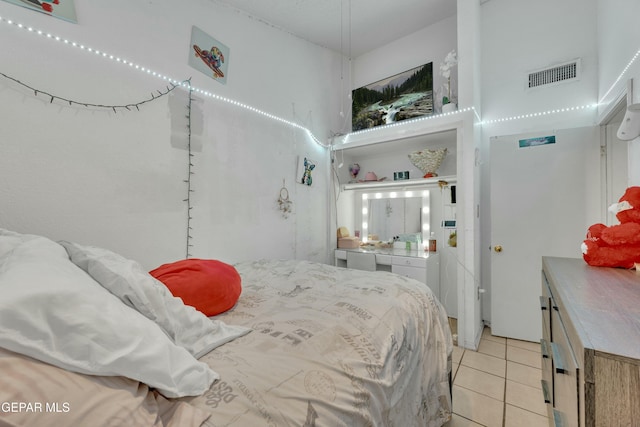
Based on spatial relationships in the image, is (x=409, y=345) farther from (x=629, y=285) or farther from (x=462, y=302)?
(x=462, y=302)

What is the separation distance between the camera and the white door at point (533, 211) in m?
2.34

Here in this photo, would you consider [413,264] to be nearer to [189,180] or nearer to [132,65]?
[189,180]

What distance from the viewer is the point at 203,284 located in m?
1.20

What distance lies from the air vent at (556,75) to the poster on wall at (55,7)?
149 inches

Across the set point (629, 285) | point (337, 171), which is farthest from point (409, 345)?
point (337, 171)

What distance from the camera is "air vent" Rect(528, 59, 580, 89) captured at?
8.07 feet

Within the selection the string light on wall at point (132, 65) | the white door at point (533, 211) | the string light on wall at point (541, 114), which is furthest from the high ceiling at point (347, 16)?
the white door at point (533, 211)

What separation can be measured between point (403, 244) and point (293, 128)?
1952mm

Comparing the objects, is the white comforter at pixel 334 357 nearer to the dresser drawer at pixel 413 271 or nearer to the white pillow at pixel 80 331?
the white pillow at pixel 80 331

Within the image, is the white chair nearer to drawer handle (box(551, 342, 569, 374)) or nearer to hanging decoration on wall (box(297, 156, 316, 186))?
hanging decoration on wall (box(297, 156, 316, 186))

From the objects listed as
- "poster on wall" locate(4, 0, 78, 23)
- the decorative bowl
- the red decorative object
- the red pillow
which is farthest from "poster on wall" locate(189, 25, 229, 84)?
the red decorative object

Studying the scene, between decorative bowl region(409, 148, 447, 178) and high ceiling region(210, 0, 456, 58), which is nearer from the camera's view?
high ceiling region(210, 0, 456, 58)

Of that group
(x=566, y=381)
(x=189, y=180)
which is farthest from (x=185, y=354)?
(x=189, y=180)

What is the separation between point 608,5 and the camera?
6.52 feet
